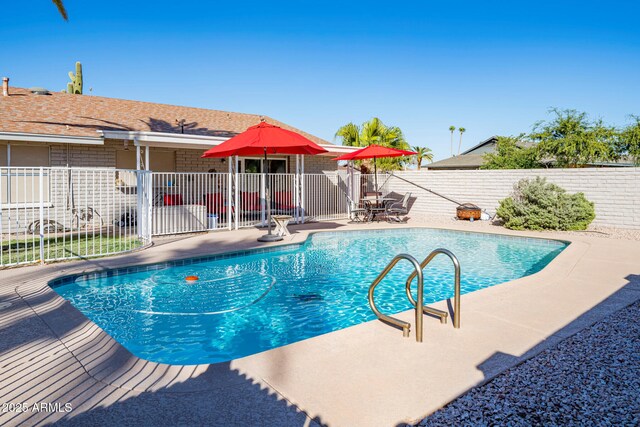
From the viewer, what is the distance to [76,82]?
21.8 meters

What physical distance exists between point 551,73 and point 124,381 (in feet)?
87.9

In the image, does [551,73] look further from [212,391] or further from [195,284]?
[212,391]

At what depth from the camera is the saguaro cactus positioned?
848 inches

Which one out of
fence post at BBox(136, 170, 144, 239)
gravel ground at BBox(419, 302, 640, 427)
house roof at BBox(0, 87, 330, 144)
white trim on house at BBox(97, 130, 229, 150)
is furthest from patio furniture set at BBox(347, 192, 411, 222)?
gravel ground at BBox(419, 302, 640, 427)

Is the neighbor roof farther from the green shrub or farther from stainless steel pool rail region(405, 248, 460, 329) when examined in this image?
stainless steel pool rail region(405, 248, 460, 329)

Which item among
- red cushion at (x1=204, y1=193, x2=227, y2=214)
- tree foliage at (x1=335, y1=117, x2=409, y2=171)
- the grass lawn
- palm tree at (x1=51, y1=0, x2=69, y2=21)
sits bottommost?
the grass lawn

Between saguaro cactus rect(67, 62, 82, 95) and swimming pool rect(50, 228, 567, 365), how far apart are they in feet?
58.1

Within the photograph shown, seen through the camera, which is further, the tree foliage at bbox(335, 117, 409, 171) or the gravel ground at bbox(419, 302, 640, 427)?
the tree foliage at bbox(335, 117, 409, 171)

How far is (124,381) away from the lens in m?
3.31

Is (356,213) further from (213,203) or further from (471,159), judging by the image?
(471,159)

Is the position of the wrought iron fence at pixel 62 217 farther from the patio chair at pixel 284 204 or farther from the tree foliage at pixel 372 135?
the tree foliage at pixel 372 135

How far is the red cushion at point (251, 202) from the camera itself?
14.9 meters

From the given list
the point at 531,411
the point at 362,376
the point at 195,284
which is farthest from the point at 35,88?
the point at 531,411

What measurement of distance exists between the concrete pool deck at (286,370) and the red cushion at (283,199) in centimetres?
1082
